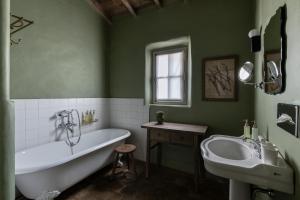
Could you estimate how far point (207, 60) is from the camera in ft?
8.14

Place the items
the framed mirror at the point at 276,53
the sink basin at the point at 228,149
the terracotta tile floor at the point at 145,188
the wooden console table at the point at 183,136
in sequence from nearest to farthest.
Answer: the framed mirror at the point at 276,53, the sink basin at the point at 228,149, the terracotta tile floor at the point at 145,188, the wooden console table at the point at 183,136

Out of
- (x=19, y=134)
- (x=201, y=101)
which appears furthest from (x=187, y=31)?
(x=19, y=134)

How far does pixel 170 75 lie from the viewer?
2.98 m

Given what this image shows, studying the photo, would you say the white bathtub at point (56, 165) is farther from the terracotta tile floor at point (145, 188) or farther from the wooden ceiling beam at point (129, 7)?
the wooden ceiling beam at point (129, 7)

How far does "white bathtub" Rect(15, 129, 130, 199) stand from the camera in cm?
169

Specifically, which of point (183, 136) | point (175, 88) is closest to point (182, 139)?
point (183, 136)

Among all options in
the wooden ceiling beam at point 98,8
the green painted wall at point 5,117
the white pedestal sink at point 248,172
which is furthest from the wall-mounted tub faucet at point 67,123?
the green painted wall at point 5,117

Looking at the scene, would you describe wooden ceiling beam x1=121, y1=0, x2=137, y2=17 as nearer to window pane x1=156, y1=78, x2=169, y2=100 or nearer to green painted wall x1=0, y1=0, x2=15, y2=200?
window pane x1=156, y1=78, x2=169, y2=100

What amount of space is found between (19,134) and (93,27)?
2.14 metres

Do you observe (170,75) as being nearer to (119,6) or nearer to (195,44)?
(195,44)

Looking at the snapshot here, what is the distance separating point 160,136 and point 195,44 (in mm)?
1502

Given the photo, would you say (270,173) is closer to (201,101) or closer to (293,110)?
(293,110)

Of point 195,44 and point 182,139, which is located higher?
point 195,44

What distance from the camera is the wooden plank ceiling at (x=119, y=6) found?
290 cm
